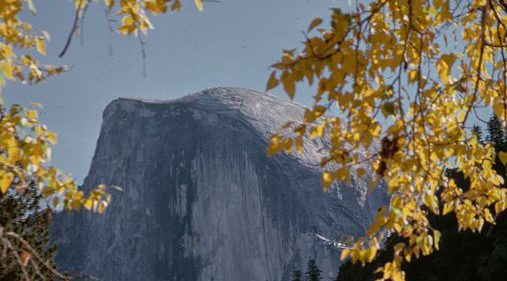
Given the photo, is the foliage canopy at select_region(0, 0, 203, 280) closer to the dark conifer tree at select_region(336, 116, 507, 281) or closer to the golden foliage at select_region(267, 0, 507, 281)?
the golden foliage at select_region(267, 0, 507, 281)

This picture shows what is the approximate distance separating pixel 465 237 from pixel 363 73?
17.3 metres

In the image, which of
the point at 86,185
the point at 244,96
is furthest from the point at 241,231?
the point at 86,185

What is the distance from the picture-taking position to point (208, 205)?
8900 cm

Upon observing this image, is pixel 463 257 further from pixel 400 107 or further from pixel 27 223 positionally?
pixel 400 107

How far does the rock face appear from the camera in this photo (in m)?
85.1

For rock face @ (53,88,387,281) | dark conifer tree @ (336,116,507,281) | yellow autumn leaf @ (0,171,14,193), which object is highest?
rock face @ (53,88,387,281)

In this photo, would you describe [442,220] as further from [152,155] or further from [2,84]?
[152,155]

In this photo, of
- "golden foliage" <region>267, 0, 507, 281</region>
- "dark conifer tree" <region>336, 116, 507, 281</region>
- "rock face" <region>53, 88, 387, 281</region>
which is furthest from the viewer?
"rock face" <region>53, 88, 387, 281</region>

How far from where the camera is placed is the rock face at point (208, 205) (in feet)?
279

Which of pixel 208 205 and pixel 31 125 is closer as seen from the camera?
pixel 31 125

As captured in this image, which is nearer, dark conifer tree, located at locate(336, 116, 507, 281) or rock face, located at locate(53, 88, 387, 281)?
dark conifer tree, located at locate(336, 116, 507, 281)

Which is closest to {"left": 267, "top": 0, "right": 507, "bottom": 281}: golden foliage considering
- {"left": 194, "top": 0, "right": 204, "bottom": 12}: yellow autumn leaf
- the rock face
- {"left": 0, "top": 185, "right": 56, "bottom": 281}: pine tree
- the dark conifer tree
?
{"left": 194, "top": 0, "right": 204, "bottom": 12}: yellow autumn leaf

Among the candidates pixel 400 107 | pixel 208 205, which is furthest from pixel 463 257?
pixel 208 205

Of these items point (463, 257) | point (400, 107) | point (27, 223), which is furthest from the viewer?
point (463, 257)
